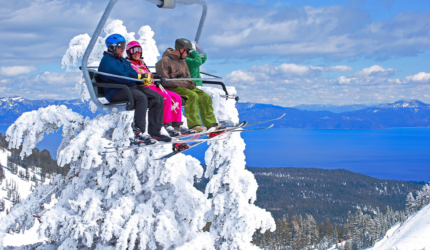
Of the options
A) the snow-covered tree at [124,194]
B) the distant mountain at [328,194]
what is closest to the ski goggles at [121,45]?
the snow-covered tree at [124,194]

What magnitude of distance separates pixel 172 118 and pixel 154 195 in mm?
4378

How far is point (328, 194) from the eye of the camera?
166125 millimetres

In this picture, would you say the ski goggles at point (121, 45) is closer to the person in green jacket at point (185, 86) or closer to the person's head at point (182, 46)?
the person in green jacket at point (185, 86)

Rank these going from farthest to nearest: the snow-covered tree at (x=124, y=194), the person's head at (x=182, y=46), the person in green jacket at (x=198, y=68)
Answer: the snow-covered tree at (x=124, y=194) < the person in green jacket at (x=198, y=68) < the person's head at (x=182, y=46)

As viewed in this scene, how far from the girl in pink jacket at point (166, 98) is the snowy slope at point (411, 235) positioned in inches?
2994

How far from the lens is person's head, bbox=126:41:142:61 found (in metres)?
5.21

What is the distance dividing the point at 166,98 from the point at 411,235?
278ft

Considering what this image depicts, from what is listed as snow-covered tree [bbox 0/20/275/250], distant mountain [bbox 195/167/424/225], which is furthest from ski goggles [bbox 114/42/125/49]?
distant mountain [bbox 195/167/424/225]

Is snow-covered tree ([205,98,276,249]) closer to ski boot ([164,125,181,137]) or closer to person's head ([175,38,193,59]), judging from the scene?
ski boot ([164,125,181,137])

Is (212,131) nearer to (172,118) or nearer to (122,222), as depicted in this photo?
(172,118)

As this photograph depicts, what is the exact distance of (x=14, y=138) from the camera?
8719mm

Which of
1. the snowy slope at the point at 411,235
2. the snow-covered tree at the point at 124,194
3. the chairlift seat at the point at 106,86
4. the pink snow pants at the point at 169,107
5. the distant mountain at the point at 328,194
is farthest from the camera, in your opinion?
the distant mountain at the point at 328,194

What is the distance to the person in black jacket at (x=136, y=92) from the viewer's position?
4.71 m

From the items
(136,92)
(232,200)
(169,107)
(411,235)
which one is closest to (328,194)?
(411,235)
